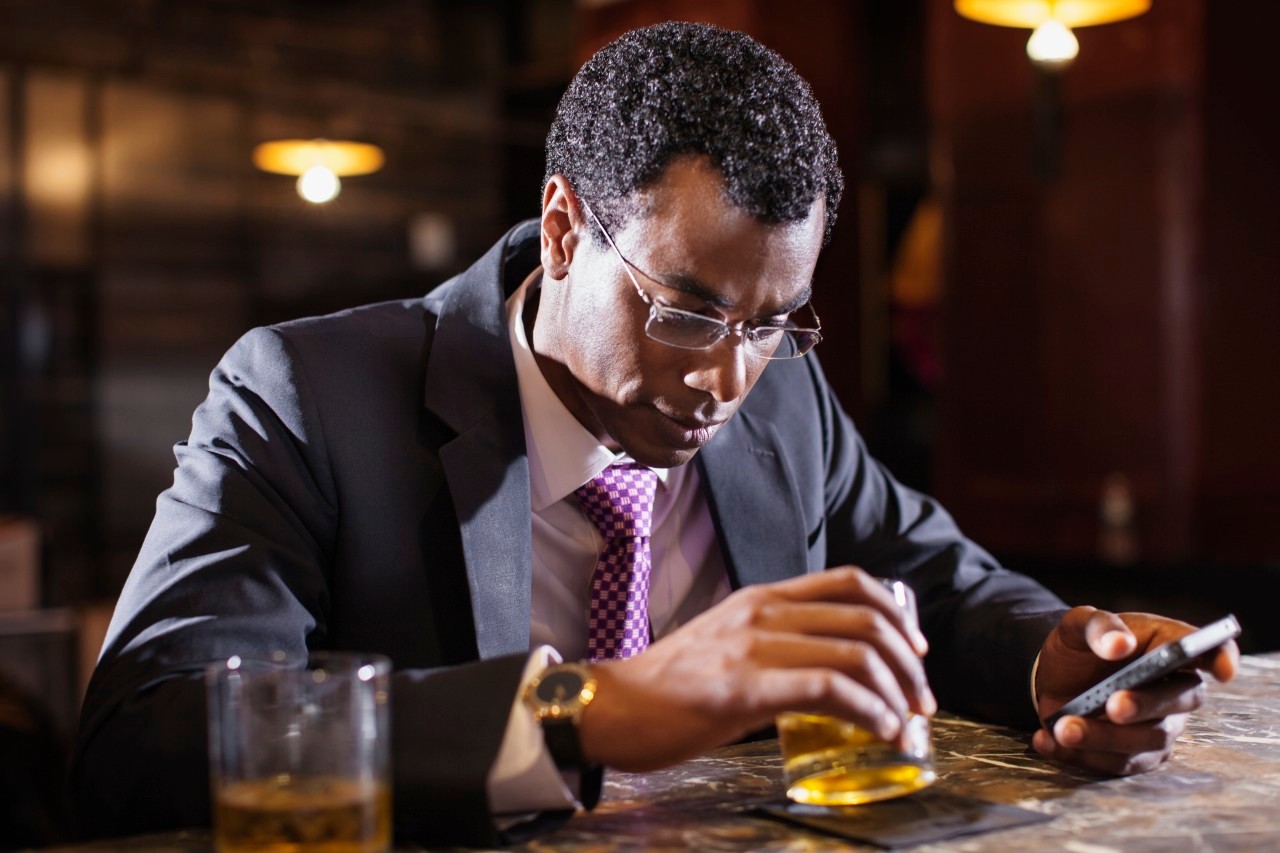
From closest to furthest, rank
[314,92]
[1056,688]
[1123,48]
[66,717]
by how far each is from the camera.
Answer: [1056,688] < [66,717] < [1123,48] < [314,92]

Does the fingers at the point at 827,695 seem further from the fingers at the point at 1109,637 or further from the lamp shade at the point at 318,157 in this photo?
the lamp shade at the point at 318,157

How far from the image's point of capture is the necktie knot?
1679mm

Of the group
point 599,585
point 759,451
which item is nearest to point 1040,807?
point 599,585

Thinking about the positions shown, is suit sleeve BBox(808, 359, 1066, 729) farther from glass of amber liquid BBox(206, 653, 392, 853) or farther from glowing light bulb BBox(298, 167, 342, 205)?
glowing light bulb BBox(298, 167, 342, 205)

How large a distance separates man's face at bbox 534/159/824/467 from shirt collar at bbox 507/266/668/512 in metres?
0.05

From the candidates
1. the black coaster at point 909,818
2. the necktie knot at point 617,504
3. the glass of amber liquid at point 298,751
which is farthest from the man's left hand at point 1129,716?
the glass of amber liquid at point 298,751

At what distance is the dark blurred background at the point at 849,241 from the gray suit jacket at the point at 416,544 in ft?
5.68

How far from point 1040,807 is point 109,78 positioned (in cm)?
618

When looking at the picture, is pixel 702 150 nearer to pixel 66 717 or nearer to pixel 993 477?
pixel 66 717

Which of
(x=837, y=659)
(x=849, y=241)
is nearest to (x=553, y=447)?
(x=837, y=659)

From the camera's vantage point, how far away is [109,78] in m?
6.31

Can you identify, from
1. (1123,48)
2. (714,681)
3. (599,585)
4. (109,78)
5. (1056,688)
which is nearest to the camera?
(714,681)

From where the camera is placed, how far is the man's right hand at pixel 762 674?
105 cm

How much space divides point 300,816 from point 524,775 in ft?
0.71
